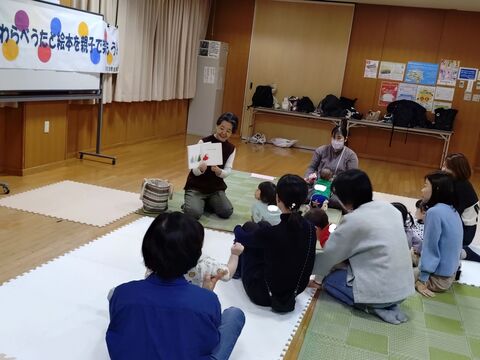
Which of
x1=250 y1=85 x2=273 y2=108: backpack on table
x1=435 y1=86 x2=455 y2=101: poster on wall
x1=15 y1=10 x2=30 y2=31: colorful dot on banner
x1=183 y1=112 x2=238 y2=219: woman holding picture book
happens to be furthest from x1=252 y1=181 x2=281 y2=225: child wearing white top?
x1=435 y1=86 x2=455 y2=101: poster on wall

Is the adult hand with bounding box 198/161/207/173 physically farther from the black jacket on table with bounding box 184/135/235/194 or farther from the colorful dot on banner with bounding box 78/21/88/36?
the colorful dot on banner with bounding box 78/21/88/36

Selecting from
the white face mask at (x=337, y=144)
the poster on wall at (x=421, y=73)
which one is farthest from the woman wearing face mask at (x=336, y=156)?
the poster on wall at (x=421, y=73)

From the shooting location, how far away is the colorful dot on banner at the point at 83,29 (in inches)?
193

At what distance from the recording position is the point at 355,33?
27.0 feet

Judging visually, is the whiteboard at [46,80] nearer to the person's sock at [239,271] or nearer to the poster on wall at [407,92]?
the person's sock at [239,271]

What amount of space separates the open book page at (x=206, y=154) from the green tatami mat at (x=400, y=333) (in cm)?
148

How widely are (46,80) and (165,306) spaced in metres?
3.80

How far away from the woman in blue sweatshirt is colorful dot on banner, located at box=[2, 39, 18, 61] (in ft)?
11.3

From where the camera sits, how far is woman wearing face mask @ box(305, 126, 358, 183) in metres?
4.42

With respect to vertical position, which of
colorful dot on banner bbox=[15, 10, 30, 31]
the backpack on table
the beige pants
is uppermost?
colorful dot on banner bbox=[15, 10, 30, 31]

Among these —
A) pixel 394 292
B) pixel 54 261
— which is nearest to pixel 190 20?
pixel 54 261

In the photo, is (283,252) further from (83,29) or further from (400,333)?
(83,29)

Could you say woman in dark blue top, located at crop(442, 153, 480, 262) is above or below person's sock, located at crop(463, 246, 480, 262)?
above

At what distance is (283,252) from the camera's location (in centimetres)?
238
